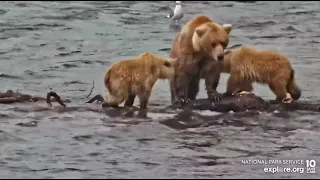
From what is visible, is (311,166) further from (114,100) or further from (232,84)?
(114,100)

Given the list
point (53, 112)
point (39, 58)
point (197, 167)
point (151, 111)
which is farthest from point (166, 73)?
point (39, 58)

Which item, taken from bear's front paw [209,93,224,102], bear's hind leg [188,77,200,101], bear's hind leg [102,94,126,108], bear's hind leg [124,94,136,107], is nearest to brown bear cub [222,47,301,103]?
bear's front paw [209,93,224,102]

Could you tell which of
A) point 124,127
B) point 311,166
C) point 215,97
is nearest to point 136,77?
point 124,127

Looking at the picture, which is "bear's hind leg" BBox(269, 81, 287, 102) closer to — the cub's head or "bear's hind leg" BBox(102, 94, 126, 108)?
the cub's head

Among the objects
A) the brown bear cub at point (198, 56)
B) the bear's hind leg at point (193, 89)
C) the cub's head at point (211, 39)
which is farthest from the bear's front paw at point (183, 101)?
the cub's head at point (211, 39)

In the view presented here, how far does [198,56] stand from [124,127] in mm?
1599

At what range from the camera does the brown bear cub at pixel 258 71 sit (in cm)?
1134

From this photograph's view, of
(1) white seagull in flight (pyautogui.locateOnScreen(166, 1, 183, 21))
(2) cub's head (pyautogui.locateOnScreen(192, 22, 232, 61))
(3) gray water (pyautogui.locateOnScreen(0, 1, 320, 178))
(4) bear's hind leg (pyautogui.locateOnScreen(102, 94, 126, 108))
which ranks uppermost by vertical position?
(2) cub's head (pyautogui.locateOnScreen(192, 22, 232, 61))

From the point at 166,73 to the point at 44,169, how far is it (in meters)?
3.04

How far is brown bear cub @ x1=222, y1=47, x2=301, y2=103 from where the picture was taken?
11344 millimetres

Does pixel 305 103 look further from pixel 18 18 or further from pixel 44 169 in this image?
pixel 18 18

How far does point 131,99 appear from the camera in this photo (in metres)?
11.7

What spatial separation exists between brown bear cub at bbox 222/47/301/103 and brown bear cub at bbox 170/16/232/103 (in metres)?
0.19

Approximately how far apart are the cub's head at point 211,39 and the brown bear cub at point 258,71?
0.35 meters
